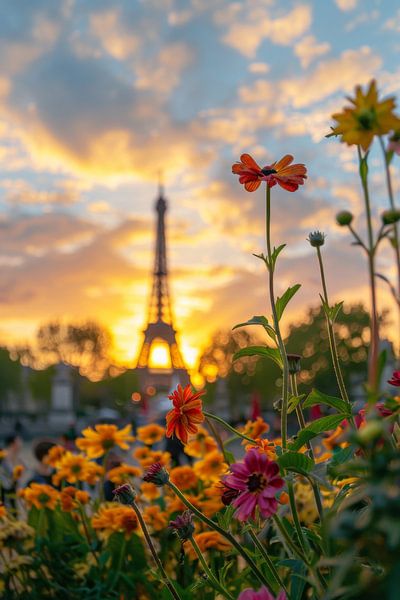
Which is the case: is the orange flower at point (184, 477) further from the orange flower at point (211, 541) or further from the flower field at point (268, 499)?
the orange flower at point (211, 541)

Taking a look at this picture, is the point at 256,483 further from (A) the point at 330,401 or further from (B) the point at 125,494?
(B) the point at 125,494

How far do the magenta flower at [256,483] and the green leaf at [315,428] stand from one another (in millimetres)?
137

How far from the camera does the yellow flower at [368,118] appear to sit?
0.97m

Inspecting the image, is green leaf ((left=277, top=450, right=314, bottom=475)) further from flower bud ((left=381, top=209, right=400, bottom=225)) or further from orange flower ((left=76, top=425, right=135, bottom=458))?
orange flower ((left=76, top=425, right=135, bottom=458))

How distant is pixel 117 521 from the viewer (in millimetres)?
2609

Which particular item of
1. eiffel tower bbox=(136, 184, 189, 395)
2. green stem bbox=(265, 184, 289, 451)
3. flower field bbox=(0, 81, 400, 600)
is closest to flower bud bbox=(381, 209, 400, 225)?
flower field bbox=(0, 81, 400, 600)

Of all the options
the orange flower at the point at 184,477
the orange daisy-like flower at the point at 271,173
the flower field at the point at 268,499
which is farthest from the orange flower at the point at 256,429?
the orange daisy-like flower at the point at 271,173

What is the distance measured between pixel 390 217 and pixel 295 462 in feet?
1.58

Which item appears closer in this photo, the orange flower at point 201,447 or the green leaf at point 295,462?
the green leaf at point 295,462

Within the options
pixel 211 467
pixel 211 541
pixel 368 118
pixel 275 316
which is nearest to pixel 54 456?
pixel 211 467

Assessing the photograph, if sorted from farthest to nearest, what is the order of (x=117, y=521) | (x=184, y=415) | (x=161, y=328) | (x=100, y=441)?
(x=161, y=328) → (x=100, y=441) → (x=117, y=521) → (x=184, y=415)

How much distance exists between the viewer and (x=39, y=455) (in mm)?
5270

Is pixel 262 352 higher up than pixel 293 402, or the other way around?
pixel 262 352

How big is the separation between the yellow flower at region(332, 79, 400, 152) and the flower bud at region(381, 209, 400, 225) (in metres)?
0.11
